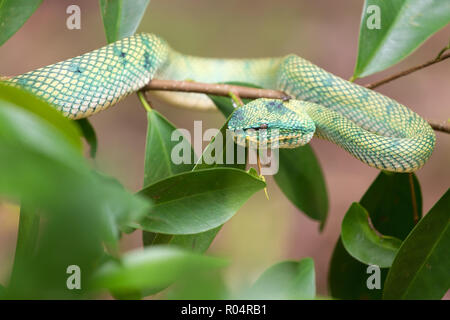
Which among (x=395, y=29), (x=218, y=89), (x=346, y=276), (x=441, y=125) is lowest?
(x=346, y=276)

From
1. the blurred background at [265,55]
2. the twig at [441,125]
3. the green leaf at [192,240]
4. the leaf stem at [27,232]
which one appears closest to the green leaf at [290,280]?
the green leaf at [192,240]

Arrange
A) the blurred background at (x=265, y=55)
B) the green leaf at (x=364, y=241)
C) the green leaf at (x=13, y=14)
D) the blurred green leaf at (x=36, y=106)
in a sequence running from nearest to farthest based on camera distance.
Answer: the blurred green leaf at (x=36, y=106)
the green leaf at (x=364, y=241)
the green leaf at (x=13, y=14)
the blurred background at (x=265, y=55)

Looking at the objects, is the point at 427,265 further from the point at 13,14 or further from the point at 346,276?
the point at 13,14

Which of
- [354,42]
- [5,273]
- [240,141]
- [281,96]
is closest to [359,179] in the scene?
[354,42]

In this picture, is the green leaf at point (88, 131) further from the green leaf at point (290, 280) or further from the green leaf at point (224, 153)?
the green leaf at point (290, 280)

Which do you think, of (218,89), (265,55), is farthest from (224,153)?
(265,55)

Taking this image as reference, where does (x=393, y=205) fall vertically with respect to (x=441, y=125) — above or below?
below
